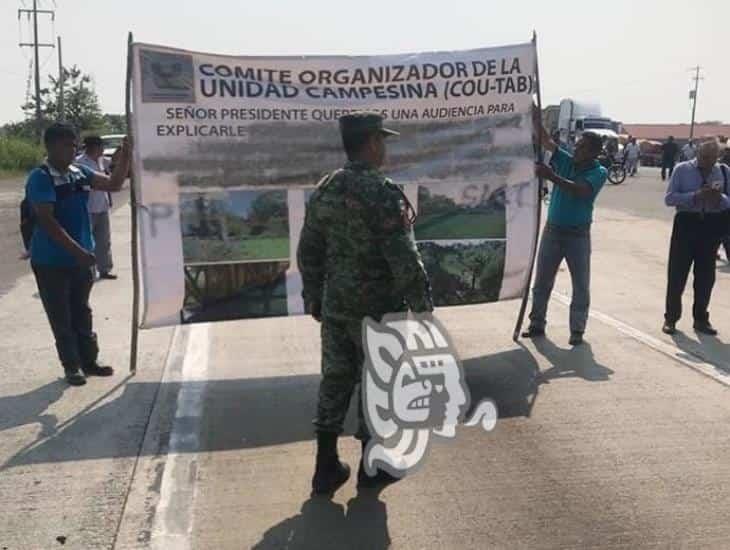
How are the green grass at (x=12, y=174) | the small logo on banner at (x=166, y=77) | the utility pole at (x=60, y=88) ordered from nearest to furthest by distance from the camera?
the small logo on banner at (x=166, y=77)
the green grass at (x=12, y=174)
the utility pole at (x=60, y=88)

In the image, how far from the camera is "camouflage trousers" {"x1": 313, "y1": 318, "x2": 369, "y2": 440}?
414 centimetres

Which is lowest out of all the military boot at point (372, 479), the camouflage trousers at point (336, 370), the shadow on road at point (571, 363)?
the military boot at point (372, 479)

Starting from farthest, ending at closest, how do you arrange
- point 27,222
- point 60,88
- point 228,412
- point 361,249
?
point 60,88 → point 27,222 → point 228,412 → point 361,249

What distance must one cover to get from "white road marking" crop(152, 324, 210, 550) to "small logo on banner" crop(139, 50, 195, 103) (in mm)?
2054

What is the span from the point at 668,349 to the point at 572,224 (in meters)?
1.31

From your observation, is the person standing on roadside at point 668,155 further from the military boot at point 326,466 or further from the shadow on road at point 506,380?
the military boot at point 326,466

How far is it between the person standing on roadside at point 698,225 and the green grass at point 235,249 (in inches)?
139

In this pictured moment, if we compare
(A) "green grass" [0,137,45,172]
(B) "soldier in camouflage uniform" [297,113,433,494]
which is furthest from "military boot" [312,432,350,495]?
(A) "green grass" [0,137,45,172]

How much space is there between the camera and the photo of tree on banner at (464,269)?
6.43 meters

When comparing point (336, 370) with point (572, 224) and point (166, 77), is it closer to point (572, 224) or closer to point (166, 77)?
point (166, 77)

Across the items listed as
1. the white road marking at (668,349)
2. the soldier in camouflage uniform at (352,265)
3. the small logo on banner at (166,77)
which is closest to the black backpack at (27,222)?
the small logo on banner at (166,77)

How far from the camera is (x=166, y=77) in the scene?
566 centimetres

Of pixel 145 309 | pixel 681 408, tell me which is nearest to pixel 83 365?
pixel 145 309

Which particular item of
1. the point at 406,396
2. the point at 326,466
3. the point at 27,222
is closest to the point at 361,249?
the point at 326,466
